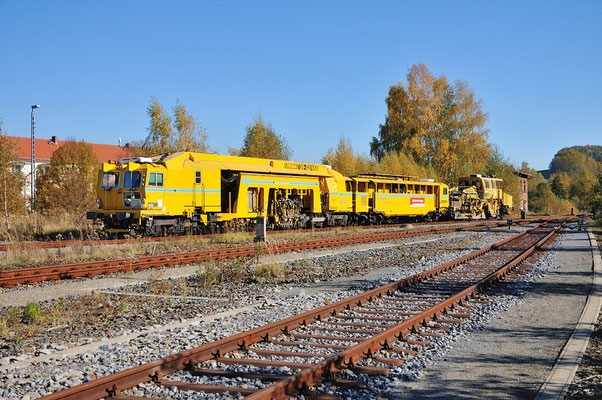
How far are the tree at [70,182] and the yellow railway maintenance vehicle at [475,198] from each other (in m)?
25.7

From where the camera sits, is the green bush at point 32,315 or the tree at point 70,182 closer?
the green bush at point 32,315

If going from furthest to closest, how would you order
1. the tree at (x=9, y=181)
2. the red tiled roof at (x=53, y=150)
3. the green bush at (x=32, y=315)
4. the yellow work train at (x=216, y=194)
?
the red tiled roof at (x=53, y=150)
the tree at (x=9, y=181)
the yellow work train at (x=216, y=194)
the green bush at (x=32, y=315)

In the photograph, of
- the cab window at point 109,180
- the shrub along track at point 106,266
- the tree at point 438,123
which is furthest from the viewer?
the tree at point 438,123

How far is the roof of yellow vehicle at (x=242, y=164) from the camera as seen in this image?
21002 mm

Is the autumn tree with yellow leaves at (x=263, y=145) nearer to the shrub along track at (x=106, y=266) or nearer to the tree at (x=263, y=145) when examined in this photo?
the tree at (x=263, y=145)

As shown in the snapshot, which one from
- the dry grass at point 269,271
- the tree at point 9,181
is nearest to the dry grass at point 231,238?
the dry grass at point 269,271

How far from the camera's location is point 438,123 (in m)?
52.8

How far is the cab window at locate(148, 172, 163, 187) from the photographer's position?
773 inches

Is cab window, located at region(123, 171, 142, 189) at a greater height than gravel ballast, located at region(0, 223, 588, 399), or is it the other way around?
cab window, located at region(123, 171, 142, 189)

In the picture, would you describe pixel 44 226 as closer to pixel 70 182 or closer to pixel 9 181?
pixel 9 181

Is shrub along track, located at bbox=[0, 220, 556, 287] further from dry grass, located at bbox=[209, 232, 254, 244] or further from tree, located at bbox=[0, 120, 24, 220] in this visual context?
tree, located at bbox=[0, 120, 24, 220]

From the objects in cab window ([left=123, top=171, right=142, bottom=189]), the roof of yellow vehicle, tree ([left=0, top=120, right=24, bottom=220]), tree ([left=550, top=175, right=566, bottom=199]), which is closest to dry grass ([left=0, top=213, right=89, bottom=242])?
tree ([left=0, top=120, right=24, bottom=220])

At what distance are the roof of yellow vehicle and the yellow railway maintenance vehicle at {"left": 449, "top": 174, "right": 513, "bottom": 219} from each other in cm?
1470

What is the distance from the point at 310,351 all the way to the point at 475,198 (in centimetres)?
3871
